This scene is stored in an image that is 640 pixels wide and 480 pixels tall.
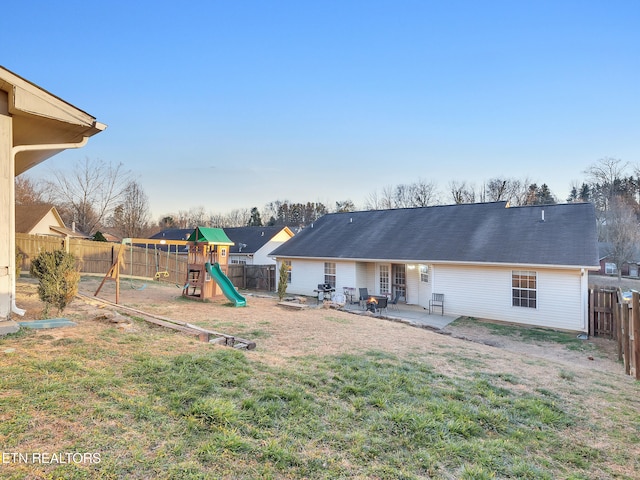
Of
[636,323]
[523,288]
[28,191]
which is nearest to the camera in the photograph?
[636,323]

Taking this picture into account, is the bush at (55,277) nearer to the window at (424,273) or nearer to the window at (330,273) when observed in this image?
the window at (330,273)

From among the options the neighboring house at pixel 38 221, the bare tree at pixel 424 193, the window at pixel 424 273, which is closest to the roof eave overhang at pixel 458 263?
the window at pixel 424 273

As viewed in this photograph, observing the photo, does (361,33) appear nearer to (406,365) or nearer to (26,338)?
(406,365)

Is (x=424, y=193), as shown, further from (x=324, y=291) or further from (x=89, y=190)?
(x=89, y=190)

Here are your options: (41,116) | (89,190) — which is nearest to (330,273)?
(41,116)

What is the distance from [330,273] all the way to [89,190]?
2974 cm

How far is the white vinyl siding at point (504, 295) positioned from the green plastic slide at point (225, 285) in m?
8.47

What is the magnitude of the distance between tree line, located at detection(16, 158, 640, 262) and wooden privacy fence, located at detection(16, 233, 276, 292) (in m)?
13.2

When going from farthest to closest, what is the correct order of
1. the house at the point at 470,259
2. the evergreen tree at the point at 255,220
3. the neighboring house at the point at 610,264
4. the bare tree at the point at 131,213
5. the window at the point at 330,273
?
1. the evergreen tree at the point at 255,220
2. the bare tree at the point at 131,213
3. the neighboring house at the point at 610,264
4. the window at the point at 330,273
5. the house at the point at 470,259

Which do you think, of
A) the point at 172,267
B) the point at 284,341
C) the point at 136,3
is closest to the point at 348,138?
the point at 136,3

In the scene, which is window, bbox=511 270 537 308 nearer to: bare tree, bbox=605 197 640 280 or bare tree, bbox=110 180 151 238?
bare tree, bbox=605 197 640 280

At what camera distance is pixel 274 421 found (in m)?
3.03

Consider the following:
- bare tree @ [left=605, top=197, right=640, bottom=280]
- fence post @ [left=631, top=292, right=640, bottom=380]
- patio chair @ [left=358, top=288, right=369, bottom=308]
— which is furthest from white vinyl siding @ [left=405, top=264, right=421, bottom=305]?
bare tree @ [left=605, top=197, right=640, bottom=280]

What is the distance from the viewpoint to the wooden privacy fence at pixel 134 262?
16969mm
